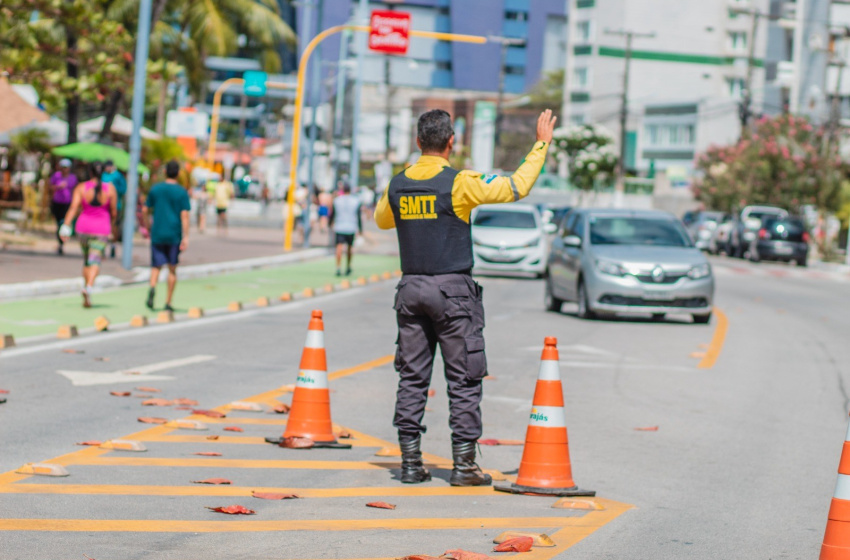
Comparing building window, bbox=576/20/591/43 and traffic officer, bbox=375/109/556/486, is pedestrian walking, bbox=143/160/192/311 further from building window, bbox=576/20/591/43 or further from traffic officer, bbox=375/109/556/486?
building window, bbox=576/20/591/43

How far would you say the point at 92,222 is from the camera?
18.8m

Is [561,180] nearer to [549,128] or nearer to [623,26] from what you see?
[623,26]

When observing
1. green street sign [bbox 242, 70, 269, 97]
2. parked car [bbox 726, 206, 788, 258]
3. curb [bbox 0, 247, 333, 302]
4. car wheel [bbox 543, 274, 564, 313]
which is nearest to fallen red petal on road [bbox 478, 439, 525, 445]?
curb [bbox 0, 247, 333, 302]

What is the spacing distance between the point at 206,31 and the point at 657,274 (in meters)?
28.4

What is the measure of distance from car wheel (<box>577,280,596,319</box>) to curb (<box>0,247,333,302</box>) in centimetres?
730

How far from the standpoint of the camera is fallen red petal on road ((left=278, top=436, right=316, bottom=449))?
28.9 ft

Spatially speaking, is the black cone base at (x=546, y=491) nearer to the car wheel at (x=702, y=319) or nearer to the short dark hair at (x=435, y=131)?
the short dark hair at (x=435, y=131)

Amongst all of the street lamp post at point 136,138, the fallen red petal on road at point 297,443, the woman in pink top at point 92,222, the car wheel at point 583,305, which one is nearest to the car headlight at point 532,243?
the street lamp post at point 136,138

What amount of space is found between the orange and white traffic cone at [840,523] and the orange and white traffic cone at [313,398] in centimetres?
417

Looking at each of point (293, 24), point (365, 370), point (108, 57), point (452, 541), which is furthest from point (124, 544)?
point (293, 24)

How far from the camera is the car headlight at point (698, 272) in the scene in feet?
66.1

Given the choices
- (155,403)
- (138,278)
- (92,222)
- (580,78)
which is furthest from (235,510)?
(580,78)

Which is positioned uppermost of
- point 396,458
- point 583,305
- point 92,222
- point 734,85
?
point 734,85

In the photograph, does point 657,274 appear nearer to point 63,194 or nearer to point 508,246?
point 508,246
